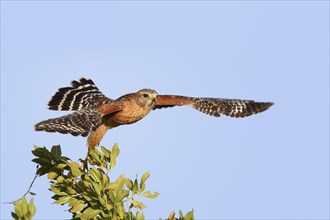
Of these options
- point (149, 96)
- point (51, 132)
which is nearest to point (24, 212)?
point (51, 132)

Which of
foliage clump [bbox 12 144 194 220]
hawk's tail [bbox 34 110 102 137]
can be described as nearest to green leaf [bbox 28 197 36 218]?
foliage clump [bbox 12 144 194 220]

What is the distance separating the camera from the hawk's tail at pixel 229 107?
10758 millimetres

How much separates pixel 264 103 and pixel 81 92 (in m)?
3.35

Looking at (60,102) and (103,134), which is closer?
(103,134)

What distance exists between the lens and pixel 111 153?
6.39 m

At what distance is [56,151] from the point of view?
628 cm

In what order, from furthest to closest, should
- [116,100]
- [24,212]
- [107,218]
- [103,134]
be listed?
[116,100], [103,134], [107,218], [24,212]

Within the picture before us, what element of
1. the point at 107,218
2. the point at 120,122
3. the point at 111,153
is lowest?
the point at 107,218

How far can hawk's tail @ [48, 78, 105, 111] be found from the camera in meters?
11.0

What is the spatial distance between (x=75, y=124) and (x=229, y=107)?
145 inches

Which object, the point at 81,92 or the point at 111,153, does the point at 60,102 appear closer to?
the point at 81,92

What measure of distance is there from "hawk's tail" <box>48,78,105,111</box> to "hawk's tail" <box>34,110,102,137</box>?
1.55m

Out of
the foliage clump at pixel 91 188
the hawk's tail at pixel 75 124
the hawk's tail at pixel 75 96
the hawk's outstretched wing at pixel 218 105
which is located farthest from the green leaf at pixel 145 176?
the hawk's tail at pixel 75 96

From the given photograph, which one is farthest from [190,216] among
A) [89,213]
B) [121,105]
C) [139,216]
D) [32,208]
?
[121,105]
